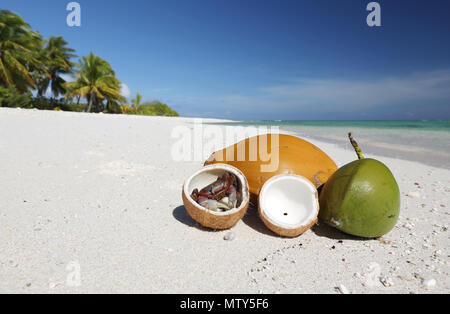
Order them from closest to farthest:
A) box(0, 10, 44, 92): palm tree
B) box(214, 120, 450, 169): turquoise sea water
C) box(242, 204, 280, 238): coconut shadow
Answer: box(242, 204, 280, 238): coconut shadow → box(214, 120, 450, 169): turquoise sea water → box(0, 10, 44, 92): palm tree

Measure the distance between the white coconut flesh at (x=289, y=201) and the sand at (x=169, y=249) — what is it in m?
0.18

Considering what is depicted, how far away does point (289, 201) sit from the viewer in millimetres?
2402

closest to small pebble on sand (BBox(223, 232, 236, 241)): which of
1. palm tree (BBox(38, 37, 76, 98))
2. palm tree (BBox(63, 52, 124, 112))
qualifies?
palm tree (BBox(63, 52, 124, 112))

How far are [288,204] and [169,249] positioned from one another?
1.13 m

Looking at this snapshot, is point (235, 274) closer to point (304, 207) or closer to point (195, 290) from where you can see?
point (195, 290)

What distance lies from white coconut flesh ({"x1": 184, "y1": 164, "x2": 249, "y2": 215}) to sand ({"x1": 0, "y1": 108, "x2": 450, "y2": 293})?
11.6 inches

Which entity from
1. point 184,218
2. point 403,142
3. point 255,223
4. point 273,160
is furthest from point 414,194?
point 403,142

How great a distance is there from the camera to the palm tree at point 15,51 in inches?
771

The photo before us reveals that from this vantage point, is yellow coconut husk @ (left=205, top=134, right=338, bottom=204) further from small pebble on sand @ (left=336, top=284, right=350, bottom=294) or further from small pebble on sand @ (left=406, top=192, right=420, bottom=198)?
small pebble on sand @ (left=406, top=192, right=420, bottom=198)

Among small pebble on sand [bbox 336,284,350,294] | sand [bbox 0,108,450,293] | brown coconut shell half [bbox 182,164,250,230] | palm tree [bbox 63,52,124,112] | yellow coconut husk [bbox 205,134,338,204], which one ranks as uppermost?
palm tree [bbox 63,52,124,112]

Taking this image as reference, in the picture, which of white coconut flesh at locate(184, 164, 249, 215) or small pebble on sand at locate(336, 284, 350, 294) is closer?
small pebble on sand at locate(336, 284, 350, 294)

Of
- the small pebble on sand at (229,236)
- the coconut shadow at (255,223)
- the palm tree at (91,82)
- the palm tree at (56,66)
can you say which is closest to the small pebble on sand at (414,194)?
the coconut shadow at (255,223)

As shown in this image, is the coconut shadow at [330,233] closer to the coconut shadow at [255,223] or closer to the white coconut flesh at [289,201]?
the white coconut flesh at [289,201]

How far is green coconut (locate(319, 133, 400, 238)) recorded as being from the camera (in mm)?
2025
